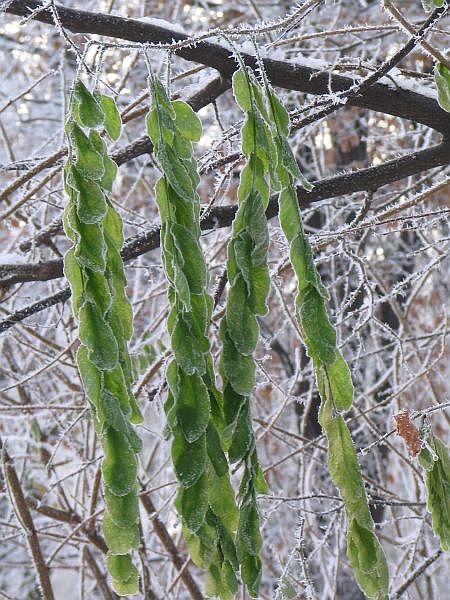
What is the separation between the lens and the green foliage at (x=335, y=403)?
718 mm

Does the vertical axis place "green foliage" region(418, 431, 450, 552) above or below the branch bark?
below

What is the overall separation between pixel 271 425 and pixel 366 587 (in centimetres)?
111

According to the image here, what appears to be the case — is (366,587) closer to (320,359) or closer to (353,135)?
(320,359)

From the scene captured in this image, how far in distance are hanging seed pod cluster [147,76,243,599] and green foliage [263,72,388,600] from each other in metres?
0.10

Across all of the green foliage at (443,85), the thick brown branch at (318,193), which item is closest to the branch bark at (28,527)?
the thick brown branch at (318,193)

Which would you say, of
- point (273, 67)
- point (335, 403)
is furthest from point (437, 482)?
point (273, 67)

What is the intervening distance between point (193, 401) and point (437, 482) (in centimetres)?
59

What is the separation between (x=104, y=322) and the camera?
717mm

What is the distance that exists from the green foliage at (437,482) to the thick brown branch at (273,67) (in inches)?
21.9

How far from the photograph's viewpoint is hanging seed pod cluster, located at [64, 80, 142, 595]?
2.21ft

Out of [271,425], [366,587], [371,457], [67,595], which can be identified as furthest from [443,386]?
[67,595]

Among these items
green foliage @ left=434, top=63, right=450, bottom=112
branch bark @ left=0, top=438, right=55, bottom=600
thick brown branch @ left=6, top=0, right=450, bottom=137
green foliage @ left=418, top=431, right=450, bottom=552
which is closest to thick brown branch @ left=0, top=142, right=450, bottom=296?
thick brown branch @ left=6, top=0, right=450, bottom=137

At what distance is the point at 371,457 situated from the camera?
349cm

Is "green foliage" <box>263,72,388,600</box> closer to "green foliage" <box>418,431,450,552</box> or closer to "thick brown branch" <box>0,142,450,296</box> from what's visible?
"green foliage" <box>418,431,450,552</box>
